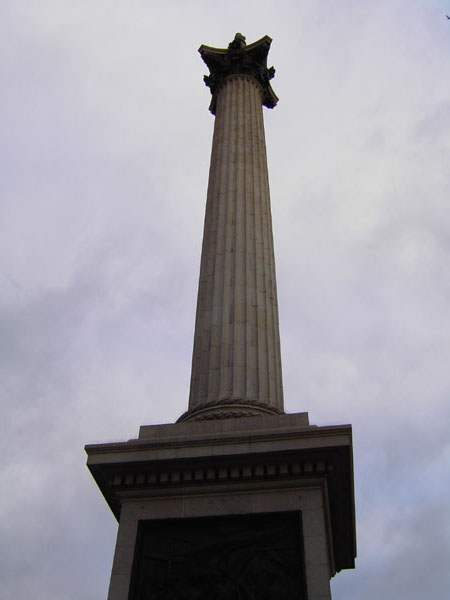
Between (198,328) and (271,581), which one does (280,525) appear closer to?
(271,581)

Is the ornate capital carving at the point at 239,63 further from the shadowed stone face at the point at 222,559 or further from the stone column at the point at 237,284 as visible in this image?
the shadowed stone face at the point at 222,559

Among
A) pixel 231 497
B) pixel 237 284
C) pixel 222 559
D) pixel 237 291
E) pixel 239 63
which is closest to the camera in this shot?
pixel 222 559

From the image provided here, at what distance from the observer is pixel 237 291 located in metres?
21.4

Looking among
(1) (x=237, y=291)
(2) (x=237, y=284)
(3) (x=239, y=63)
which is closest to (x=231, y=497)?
(1) (x=237, y=291)

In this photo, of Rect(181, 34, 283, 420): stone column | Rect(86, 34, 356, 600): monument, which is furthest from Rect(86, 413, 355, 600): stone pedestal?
Rect(181, 34, 283, 420): stone column

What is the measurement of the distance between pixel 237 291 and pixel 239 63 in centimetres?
1501

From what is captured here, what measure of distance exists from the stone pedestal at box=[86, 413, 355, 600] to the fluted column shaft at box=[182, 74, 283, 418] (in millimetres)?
2308

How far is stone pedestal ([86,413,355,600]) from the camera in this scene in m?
15.2

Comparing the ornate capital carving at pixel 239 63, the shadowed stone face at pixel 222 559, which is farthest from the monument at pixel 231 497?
the ornate capital carving at pixel 239 63

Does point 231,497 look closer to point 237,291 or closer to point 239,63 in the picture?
point 237,291

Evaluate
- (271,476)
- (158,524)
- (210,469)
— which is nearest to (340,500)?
(271,476)

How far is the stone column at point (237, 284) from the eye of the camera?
18984 millimetres

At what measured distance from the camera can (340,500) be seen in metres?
16.2

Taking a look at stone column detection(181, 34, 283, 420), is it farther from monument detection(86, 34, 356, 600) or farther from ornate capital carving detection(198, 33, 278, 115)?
ornate capital carving detection(198, 33, 278, 115)
